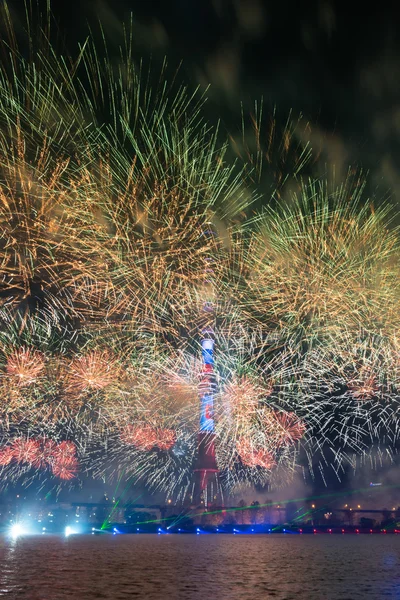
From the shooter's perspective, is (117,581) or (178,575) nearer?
(117,581)

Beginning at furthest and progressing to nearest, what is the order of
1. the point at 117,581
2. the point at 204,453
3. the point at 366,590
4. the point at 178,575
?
the point at 204,453 → the point at 178,575 → the point at 117,581 → the point at 366,590

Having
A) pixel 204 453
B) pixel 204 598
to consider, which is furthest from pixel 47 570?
pixel 204 453

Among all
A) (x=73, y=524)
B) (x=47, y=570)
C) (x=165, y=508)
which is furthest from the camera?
(x=73, y=524)

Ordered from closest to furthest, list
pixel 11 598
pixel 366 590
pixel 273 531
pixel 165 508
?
1. pixel 11 598
2. pixel 366 590
3. pixel 273 531
4. pixel 165 508

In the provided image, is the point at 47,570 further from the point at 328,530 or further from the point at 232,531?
the point at 328,530

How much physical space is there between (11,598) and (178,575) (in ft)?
39.8

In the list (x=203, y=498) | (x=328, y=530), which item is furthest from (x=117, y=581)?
(x=328, y=530)

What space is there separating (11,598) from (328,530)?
188019mm

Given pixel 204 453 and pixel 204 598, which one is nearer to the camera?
pixel 204 598

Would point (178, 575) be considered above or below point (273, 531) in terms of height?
below

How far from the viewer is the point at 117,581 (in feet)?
90.3

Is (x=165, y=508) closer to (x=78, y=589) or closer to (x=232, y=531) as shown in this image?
(x=232, y=531)

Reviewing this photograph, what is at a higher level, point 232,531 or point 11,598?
point 232,531

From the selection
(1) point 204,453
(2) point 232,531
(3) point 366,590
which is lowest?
(3) point 366,590
